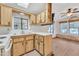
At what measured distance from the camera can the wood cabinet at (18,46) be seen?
4.97 feet

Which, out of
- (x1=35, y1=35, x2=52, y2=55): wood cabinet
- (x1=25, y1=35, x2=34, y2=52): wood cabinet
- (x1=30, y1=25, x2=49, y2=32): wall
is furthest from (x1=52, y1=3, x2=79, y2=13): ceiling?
(x1=25, y1=35, x2=34, y2=52): wood cabinet

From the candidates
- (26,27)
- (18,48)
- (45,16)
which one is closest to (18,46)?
(18,48)

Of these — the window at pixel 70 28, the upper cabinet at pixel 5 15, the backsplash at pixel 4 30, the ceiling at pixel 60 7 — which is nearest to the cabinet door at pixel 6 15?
the upper cabinet at pixel 5 15

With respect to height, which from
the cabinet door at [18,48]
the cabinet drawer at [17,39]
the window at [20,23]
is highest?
the window at [20,23]

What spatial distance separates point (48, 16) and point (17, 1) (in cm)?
50

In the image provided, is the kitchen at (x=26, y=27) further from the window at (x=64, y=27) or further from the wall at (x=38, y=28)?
the window at (x=64, y=27)

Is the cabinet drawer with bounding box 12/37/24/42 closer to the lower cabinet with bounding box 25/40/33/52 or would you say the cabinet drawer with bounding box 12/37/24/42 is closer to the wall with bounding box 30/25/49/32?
the lower cabinet with bounding box 25/40/33/52

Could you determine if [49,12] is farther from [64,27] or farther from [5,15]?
[5,15]

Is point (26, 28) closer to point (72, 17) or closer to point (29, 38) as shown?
point (29, 38)

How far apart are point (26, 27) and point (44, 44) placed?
1.26 ft

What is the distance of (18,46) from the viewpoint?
1587 mm

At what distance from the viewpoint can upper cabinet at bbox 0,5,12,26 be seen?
1.42m

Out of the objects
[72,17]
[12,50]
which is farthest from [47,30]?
[12,50]

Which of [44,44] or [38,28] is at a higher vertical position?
[38,28]
